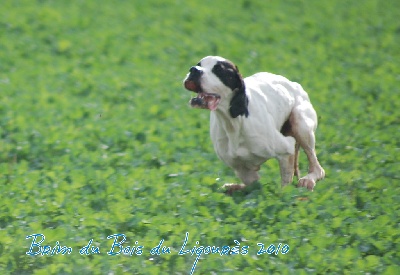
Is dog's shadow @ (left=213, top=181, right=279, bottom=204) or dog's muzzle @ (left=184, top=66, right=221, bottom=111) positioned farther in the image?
dog's shadow @ (left=213, top=181, right=279, bottom=204)

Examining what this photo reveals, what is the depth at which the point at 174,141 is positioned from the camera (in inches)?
382

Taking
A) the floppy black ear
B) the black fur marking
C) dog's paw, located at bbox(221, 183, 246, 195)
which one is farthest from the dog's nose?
dog's paw, located at bbox(221, 183, 246, 195)

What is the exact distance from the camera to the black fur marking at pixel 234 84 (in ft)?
22.6

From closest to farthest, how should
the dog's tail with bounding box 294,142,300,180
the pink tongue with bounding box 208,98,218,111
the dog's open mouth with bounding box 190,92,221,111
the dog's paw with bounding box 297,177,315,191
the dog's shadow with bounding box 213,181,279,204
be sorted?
the dog's open mouth with bounding box 190,92,221,111, the pink tongue with bounding box 208,98,218,111, the dog's shadow with bounding box 213,181,279,204, the dog's paw with bounding box 297,177,315,191, the dog's tail with bounding box 294,142,300,180

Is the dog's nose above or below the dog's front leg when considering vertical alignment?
above

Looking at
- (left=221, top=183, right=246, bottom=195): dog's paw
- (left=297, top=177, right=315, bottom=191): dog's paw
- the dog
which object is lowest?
(left=221, top=183, right=246, bottom=195): dog's paw

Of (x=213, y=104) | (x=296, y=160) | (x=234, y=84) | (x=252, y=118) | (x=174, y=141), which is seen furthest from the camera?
(x=174, y=141)

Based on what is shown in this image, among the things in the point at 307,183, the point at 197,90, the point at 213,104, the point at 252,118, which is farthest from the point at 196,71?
the point at 307,183

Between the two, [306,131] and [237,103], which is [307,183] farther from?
[237,103]

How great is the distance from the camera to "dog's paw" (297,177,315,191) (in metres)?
7.72

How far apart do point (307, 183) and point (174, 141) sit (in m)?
2.32

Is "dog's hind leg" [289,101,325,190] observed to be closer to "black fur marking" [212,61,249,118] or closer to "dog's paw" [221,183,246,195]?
"dog's paw" [221,183,246,195]

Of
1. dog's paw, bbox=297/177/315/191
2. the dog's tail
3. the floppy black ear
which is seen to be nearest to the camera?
the floppy black ear

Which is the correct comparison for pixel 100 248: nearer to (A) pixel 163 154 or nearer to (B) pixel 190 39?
(A) pixel 163 154
